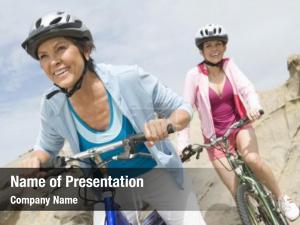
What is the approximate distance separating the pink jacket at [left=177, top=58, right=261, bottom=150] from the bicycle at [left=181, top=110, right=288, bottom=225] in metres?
0.44

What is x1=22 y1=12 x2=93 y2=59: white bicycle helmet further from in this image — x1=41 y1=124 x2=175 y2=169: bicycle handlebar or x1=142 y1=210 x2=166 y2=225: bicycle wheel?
x1=142 y1=210 x2=166 y2=225: bicycle wheel

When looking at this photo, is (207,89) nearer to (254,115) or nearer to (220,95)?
(220,95)

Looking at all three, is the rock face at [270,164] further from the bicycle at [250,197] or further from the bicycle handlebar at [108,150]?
the bicycle handlebar at [108,150]

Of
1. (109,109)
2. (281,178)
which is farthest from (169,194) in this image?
(281,178)

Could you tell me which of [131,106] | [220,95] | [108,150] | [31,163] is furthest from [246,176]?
[31,163]

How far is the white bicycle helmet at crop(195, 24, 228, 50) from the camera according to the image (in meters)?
5.78

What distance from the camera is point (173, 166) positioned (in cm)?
312

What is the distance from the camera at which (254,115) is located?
4.91 metres

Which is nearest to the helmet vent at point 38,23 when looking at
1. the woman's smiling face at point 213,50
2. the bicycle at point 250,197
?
the bicycle at point 250,197

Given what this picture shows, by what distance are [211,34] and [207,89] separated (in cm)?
73

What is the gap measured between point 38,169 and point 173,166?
92 centimetres

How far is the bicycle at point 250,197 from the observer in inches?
203

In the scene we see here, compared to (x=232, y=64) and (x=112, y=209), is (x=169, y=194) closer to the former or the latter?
(x=112, y=209)

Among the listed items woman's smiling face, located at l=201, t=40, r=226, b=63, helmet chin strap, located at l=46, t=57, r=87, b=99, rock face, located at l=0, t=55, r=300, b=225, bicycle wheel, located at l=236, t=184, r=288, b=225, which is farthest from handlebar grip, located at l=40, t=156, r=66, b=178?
rock face, located at l=0, t=55, r=300, b=225
